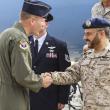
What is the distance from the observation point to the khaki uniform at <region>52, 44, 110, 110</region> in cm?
461

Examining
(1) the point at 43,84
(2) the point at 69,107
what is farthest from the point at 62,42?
(2) the point at 69,107

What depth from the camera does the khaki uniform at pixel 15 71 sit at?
4457 millimetres

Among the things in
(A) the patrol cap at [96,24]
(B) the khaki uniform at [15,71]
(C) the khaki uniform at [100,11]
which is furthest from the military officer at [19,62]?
(C) the khaki uniform at [100,11]

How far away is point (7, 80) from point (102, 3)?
1962mm

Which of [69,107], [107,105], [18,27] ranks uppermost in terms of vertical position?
[18,27]

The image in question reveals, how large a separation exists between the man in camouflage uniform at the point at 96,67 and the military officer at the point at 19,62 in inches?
17.5

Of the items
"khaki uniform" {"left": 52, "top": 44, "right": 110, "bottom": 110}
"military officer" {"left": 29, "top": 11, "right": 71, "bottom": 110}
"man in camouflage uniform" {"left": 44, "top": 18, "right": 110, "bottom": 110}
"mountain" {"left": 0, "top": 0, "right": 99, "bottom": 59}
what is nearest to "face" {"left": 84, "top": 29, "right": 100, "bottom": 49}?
"man in camouflage uniform" {"left": 44, "top": 18, "right": 110, "bottom": 110}

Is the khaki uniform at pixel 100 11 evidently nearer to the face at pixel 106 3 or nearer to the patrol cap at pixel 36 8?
the face at pixel 106 3

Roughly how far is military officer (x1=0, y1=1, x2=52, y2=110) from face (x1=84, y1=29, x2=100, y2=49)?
45 centimetres

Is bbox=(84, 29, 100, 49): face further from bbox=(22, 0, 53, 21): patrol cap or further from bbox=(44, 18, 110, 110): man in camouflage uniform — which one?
bbox=(22, 0, 53, 21): patrol cap

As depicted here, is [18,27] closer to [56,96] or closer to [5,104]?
[5,104]

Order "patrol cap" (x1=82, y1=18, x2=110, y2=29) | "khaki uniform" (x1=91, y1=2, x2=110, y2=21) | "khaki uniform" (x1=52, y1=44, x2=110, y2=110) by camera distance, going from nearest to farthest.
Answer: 1. "khaki uniform" (x1=52, y1=44, x2=110, y2=110)
2. "patrol cap" (x1=82, y1=18, x2=110, y2=29)
3. "khaki uniform" (x1=91, y1=2, x2=110, y2=21)

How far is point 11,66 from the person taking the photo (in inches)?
177

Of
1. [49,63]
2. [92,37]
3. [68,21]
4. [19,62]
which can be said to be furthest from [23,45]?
[68,21]
